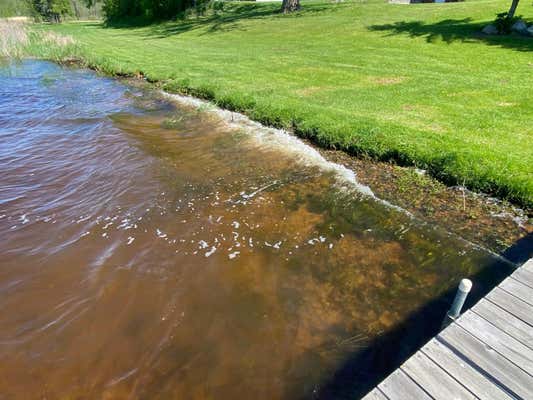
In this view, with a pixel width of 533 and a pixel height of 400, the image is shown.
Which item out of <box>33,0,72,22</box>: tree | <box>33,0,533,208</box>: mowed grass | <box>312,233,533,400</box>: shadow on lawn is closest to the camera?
<box>312,233,533,400</box>: shadow on lawn

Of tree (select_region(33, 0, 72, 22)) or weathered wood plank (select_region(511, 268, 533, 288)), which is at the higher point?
tree (select_region(33, 0, 72, 22))

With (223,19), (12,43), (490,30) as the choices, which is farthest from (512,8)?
(12,43)

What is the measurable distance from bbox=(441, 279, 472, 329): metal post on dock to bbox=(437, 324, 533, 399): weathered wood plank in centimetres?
11

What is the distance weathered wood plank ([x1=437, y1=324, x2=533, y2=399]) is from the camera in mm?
2490

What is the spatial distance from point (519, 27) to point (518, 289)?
16.7 metres

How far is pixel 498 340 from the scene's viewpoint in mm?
2859

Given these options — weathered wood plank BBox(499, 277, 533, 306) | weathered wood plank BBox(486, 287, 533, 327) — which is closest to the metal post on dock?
weathered wood plank BBox(486, 287, 533, 327)

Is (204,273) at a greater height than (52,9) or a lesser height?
lesser

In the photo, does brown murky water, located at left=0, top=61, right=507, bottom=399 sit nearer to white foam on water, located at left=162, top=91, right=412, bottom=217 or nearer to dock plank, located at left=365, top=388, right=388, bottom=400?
white foam on water, located at left=162, top=91, right=412, bottom=217

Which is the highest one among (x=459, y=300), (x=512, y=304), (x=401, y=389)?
(x=459, y=300)

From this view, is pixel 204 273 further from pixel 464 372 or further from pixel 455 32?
pixel 455 32

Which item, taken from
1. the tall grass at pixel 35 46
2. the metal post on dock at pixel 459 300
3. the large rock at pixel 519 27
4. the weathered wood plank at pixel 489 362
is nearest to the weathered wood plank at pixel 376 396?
the weathered wood plank at pixel 489 362

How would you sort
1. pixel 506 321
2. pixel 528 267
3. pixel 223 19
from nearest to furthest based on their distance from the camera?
1. pixel 506 321
2. pixel 528 267
3. pixel 223 19

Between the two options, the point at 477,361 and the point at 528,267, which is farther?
the point at 528,267
